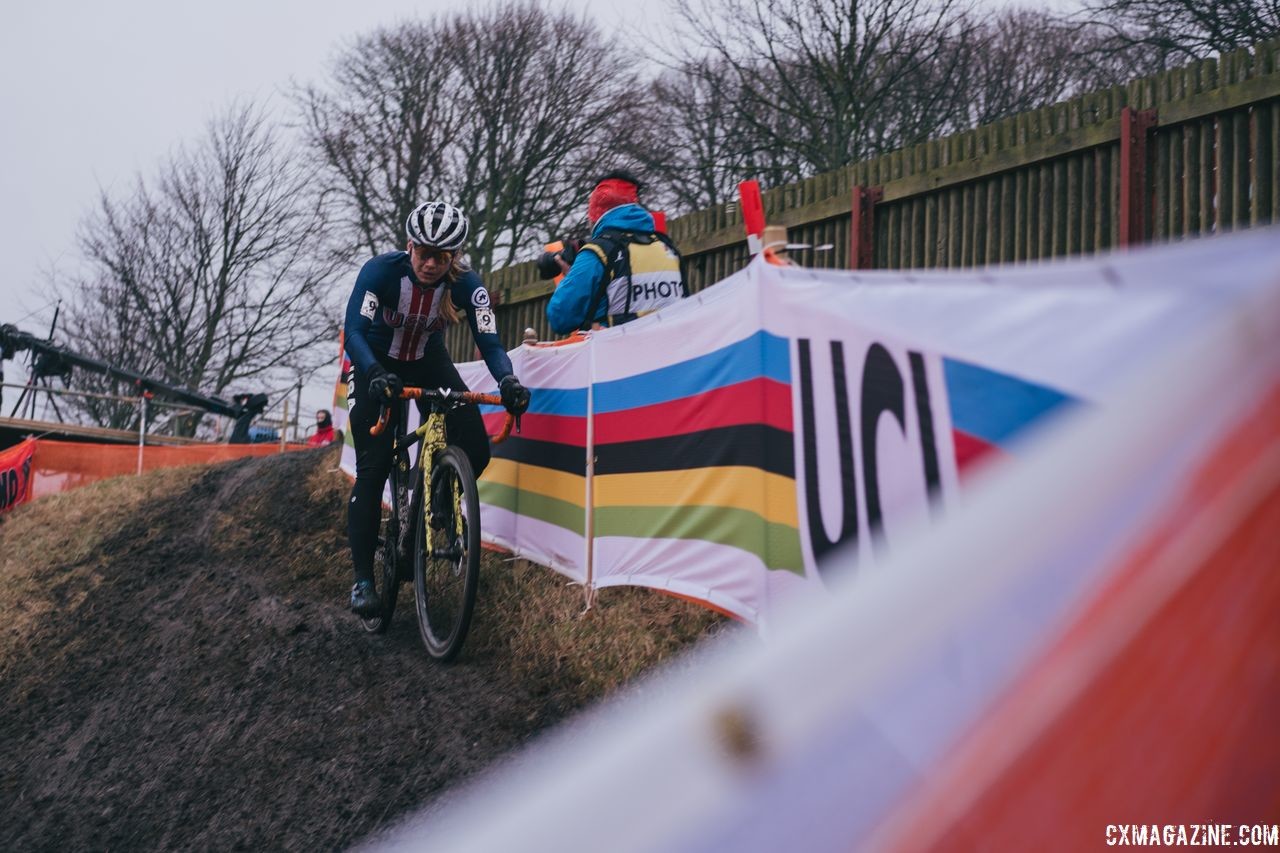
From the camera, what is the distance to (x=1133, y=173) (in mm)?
6379

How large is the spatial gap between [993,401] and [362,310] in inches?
181

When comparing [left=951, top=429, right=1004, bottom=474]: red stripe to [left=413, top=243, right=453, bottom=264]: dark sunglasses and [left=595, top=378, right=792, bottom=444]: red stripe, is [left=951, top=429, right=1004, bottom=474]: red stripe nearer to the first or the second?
[left=595, top=378, right=792, bottom=444]: red stripe

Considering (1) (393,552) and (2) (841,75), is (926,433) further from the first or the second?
(2) (841,75)

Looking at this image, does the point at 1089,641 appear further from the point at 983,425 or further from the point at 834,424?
the point at 834,424

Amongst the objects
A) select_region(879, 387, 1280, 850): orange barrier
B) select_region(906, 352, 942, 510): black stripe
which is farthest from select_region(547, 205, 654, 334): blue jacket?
select_region(879, 387, 1280, 850): orange barrier

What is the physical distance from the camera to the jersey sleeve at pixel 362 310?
610cm

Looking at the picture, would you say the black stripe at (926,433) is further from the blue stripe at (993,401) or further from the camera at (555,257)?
the camera at (555,257)

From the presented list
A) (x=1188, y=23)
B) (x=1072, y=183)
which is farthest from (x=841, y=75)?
(x=1072, y=183)

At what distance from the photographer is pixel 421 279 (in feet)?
20.4

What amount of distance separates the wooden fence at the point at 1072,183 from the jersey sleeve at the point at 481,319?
2268mm

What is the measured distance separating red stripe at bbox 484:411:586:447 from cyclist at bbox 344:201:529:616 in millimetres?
495

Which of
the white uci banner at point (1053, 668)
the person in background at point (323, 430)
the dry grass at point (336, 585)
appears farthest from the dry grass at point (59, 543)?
the white uci banner at point (1053, 668)

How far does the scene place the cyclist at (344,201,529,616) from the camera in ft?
19.7

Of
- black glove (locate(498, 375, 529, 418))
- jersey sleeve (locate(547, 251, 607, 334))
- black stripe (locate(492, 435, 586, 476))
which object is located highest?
jersey sleeve (locate(547, 251, 607, 334))
